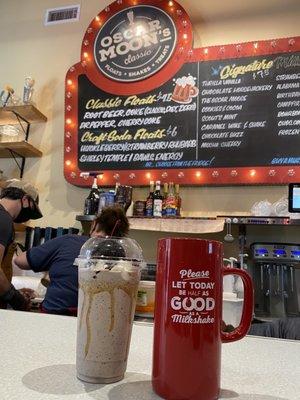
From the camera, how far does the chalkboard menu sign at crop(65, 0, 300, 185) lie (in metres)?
2.80

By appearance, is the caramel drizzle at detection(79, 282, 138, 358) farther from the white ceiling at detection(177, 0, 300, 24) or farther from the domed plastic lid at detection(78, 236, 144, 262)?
the white ceiling at detection(177, 0, 300, 24)

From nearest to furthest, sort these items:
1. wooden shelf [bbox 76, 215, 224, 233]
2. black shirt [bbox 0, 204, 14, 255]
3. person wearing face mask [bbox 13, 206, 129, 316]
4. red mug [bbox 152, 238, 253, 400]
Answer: red mug [bbox 152, 238, 253, 400], person wearing face mask [bbox 13, 206, 129, 316], black shirt [bbox 0, 204, 14, 255], wooden shelf [bbox 76, 215, 224, 233]

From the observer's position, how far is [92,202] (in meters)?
2.96

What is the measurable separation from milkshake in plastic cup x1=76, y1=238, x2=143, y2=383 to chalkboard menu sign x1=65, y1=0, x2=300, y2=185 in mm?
2442

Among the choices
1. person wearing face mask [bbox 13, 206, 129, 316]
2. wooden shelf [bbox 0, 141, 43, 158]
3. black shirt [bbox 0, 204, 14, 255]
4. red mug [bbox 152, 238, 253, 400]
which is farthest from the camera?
wooden shelf [bbox 0, 141, 43, 158]

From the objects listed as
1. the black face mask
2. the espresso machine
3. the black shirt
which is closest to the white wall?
the espresso machine

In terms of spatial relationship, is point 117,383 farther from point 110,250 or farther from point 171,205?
point 171,205

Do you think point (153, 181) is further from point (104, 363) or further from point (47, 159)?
point (104, 363)

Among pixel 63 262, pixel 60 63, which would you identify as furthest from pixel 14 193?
pixel 60 63

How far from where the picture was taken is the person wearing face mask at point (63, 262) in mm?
1891

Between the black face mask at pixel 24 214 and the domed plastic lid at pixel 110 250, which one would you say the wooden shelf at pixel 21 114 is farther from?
the domed plastic lid at pixel 110 250

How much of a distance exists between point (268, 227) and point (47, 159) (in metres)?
2.00

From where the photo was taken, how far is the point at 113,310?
47 centimetres
